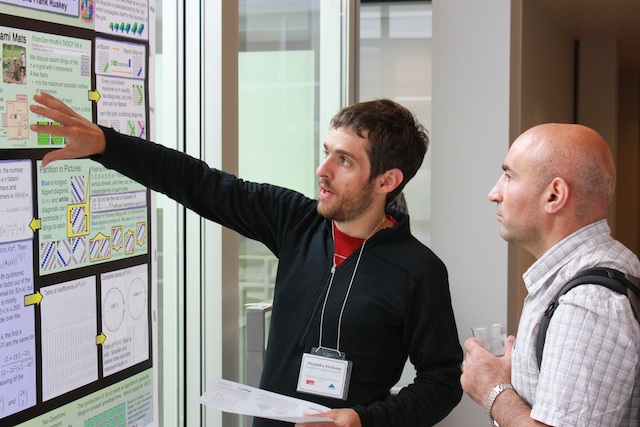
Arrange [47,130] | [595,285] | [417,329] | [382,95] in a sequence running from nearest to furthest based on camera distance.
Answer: [595,285] → [47,130] → [417,329] → [382,95]

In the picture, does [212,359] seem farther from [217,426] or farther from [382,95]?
[382,95]

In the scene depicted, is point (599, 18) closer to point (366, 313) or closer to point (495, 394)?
point (366, 313)

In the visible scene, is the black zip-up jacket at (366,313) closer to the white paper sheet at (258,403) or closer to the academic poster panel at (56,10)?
the white paper sheet at (258,403)

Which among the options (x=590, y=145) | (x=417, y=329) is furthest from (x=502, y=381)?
(x=590, y=145)

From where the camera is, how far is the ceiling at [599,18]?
267 inches

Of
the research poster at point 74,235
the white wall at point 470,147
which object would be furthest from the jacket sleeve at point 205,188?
the white wall at point 470,147

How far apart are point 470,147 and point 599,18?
4.06 metres

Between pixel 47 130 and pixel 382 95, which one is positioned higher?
pixel 382 95

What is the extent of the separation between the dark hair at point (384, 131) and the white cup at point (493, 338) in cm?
55

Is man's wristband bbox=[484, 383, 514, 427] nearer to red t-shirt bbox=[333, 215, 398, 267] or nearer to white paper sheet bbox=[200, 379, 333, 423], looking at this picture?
white paper sheet bbox=[200, 379, 333, 423]

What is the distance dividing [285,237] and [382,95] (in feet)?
10.7

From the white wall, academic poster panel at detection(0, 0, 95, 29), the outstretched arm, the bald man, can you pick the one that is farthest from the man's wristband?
the white wall

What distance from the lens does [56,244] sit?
1.87 meters

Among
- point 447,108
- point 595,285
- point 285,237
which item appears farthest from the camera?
point 447,108
